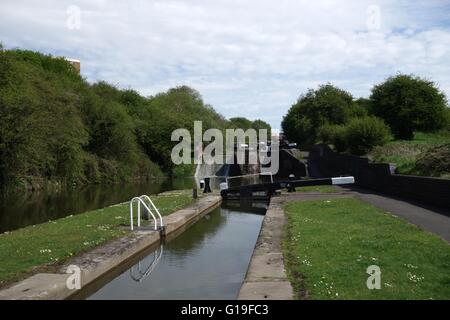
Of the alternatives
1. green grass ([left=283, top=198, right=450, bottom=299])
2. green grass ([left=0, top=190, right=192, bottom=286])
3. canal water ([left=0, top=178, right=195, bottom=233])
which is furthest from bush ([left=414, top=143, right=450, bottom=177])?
canal water ([left=0, top=178, right=195, bottom=233])

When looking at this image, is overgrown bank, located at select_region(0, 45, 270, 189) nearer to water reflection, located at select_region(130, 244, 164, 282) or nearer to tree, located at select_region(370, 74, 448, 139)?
water reflection, located at select_region(130, 244, 164, 282)

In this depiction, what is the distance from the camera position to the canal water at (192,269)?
8901 mm

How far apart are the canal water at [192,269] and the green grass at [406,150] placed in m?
8.93

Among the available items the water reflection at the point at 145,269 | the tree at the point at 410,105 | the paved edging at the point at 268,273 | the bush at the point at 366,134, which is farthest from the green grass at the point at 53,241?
the tree at the point at 410,105

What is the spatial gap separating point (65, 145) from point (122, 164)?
14077 mm

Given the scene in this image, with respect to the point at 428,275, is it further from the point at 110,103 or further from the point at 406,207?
the point at 110,103

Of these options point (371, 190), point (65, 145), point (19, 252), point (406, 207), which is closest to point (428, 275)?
point (19, 252)

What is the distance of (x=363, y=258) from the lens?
8.88 meters

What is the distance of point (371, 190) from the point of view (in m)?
24.2

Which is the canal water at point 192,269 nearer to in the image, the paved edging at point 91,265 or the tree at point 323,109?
the paved edging at point 91,265

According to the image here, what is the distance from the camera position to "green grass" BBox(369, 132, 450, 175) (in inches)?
884

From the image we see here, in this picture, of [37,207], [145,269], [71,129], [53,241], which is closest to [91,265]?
[145,269]

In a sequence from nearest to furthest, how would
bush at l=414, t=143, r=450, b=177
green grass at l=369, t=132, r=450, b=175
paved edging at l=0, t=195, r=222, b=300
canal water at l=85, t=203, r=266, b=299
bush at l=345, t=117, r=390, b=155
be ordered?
paved edging at l=0, t=195, r=222, b=300
canal water at l=85, t=203, r=266, b=299
bush at l=414, t=143, r=450, b=177
green grass at l=369, t=132, r=450, b=175
bush at l=345, t=117, r=390, b=155

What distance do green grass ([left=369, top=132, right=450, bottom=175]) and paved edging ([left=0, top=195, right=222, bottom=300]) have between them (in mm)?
11215
